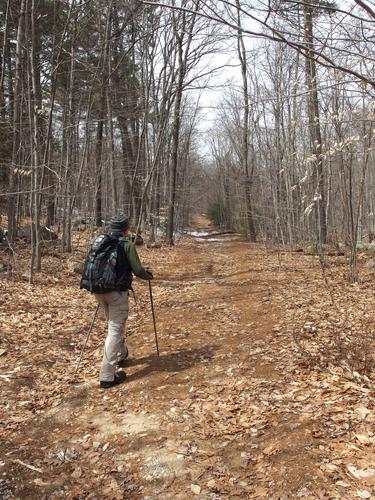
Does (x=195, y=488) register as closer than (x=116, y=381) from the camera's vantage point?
Yes

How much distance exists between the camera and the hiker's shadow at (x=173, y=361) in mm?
5527

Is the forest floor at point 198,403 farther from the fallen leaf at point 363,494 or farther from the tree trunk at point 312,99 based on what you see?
the tree trunk at point 312,99

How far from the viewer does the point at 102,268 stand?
5129 millimetres

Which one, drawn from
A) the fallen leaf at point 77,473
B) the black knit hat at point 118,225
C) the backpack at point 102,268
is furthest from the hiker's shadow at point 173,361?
the black knit hat at point 118,225

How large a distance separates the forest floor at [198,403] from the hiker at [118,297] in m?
0.22

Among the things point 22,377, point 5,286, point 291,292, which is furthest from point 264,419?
point 5,286

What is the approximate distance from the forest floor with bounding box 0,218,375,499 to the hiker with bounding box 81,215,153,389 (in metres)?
0.22

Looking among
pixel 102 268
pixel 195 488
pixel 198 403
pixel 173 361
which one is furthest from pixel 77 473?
pixel 173 361

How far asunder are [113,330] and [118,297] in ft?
1.41

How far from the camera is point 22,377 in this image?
5547 millimetres

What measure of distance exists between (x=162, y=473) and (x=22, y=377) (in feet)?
9.58

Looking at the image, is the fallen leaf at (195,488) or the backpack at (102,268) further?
the backpack at (102,268)

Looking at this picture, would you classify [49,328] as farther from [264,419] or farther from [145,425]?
[264,419]

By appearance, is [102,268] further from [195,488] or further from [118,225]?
[195,488]
